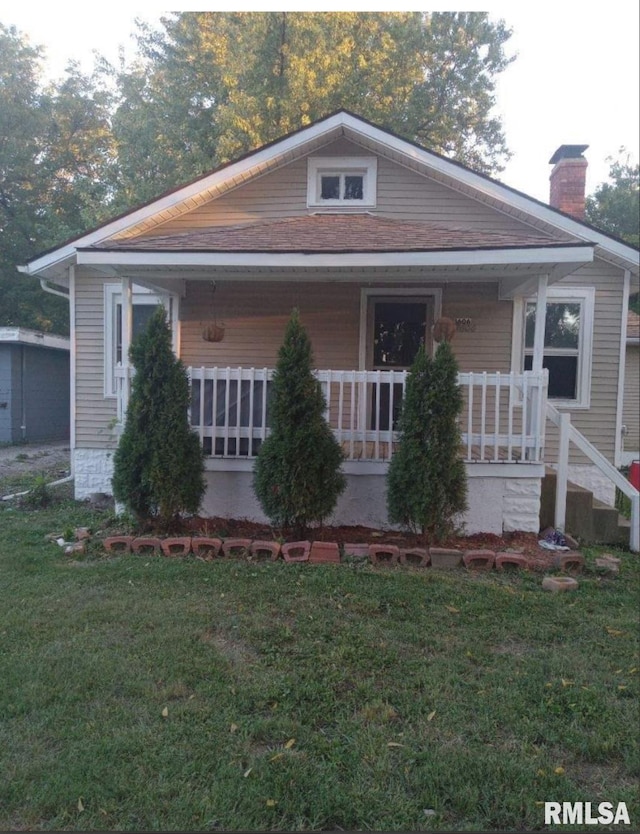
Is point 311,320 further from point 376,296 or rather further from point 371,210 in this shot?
point 371,210

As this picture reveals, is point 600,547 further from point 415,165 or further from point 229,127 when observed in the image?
point 229,127

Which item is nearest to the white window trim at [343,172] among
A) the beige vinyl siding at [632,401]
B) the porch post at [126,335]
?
the porch post at [126,335]

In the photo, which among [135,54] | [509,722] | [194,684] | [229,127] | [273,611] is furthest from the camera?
[135,54]

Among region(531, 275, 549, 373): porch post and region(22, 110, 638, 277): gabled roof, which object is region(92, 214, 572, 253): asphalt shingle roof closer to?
region(22, 110, 638, 277): gabled roof

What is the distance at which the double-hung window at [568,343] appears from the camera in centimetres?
841

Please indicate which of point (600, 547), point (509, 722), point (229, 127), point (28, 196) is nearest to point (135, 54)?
point (28, 196)

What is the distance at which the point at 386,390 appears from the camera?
8.91m

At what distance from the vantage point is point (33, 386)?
55.1ft

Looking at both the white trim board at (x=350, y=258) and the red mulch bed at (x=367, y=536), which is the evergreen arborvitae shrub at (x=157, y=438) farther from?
the white trim board at (x=350, y=258)

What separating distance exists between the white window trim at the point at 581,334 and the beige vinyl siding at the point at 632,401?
4903mm

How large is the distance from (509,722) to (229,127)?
1562 cm

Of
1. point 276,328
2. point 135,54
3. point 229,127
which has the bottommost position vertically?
point 276,328

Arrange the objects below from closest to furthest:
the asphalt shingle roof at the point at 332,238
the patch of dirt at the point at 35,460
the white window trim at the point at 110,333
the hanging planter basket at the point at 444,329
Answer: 1. the asphalt shingle roof at the point at 332,238
2. the hanging planter basket at the point at 444,329
3. the white window trim at the point at 110,333
4. the patch of dirt at the point at 35,460

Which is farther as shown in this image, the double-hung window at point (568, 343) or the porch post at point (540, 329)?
the double-hung window at point (568, 343)
